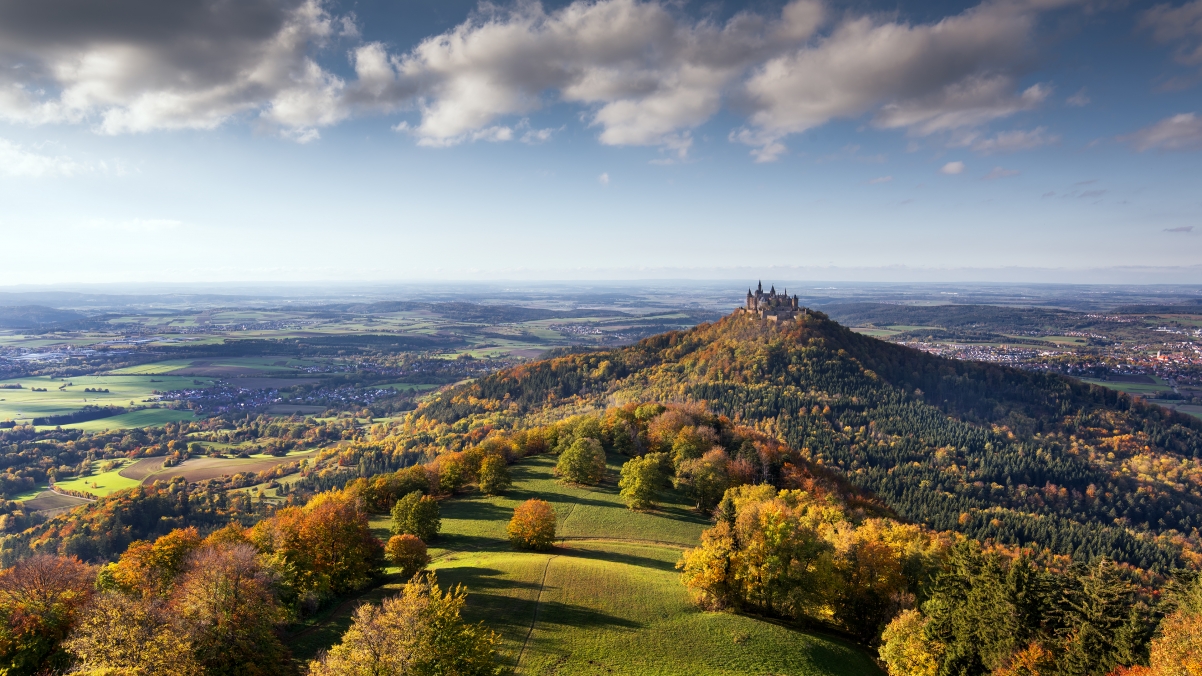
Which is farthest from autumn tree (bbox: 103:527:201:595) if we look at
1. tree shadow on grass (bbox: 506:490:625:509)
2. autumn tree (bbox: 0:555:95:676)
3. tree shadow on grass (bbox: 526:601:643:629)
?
tree shadow on grass (bbox: 506:490:625:509)

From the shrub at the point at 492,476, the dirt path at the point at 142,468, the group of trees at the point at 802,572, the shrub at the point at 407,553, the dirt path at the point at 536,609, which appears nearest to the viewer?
the dirt path at the point at 536,609

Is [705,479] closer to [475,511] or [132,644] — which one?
[475,511]

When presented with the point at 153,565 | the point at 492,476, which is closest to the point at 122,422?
the point at 492,476

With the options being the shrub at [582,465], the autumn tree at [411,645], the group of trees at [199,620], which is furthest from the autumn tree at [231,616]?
the shrub at [582,465]

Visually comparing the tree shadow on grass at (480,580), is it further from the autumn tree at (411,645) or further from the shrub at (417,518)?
the autumn tree at (411,645)

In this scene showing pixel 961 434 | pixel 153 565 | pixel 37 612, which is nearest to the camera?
pixel 37 612
